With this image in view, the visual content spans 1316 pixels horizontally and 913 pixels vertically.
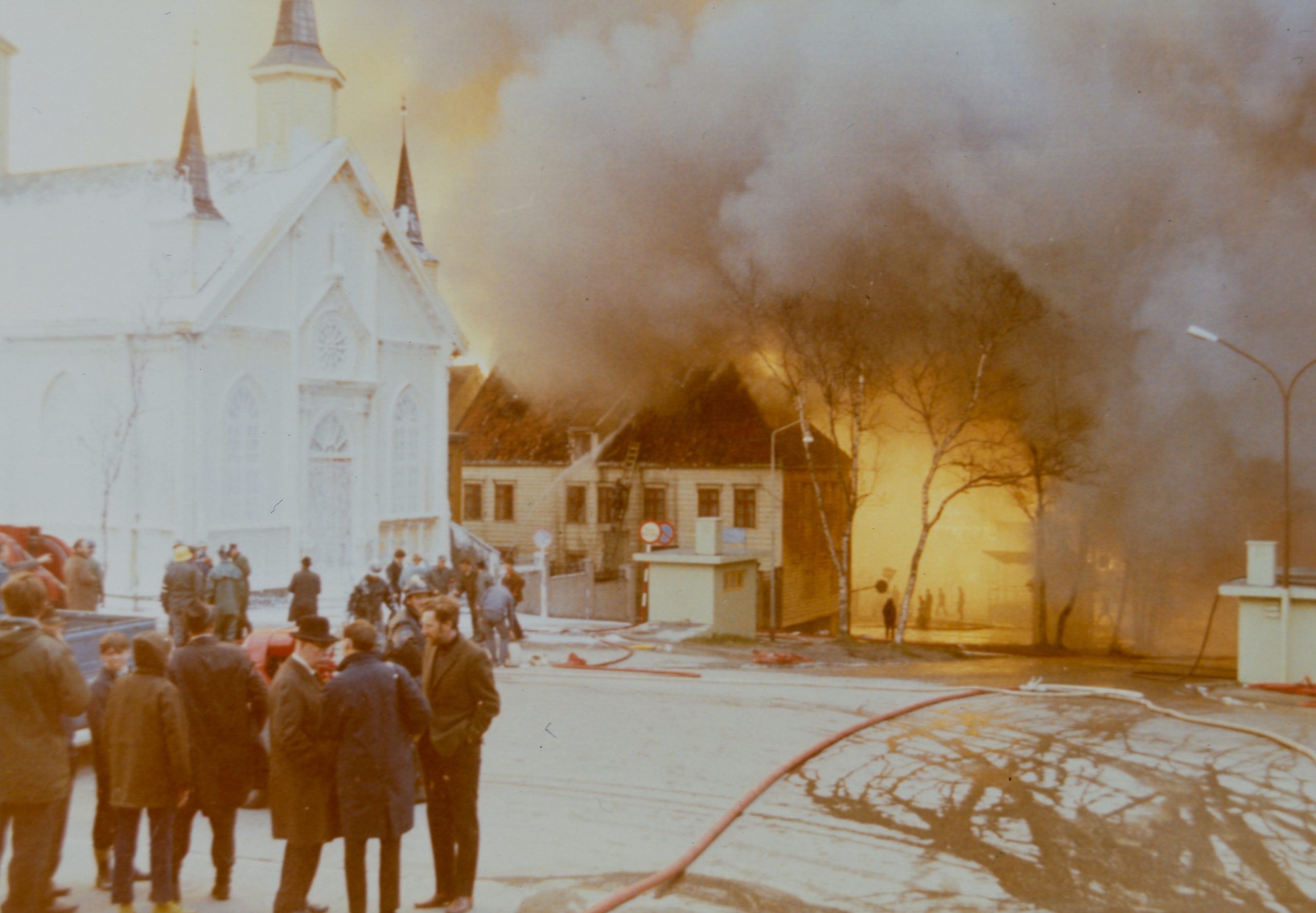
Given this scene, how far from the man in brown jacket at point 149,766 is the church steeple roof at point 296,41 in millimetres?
20129

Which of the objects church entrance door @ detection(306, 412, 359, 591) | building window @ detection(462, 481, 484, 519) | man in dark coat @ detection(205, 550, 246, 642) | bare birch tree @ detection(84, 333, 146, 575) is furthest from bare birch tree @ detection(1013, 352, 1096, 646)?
bare birch tree @ detection(84, 333, 146, 575)

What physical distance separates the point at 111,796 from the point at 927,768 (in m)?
7.35

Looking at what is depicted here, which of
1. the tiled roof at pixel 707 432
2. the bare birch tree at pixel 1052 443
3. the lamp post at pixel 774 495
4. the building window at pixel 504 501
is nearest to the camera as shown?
the bare birch tree at pixel 1052 443

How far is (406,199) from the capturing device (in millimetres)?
30047

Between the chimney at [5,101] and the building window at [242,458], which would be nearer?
the building window at [242,458]

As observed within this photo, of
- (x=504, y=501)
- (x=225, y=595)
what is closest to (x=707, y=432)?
(x=504, y=501)

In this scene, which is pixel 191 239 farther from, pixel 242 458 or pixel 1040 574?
pixel 1040 574

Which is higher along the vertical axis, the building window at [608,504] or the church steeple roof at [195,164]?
the church steeple roof at [195,164]

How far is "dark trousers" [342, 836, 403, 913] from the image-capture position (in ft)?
20.5

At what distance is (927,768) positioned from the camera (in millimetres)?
11188

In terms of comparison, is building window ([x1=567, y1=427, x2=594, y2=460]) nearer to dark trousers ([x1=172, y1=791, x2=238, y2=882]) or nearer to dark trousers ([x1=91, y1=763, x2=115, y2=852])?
dark trousers ([x1=91, y1=763, x2=115, y2=852])

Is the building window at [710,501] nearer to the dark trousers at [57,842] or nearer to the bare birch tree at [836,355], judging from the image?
the bare birch tree at [836,355]

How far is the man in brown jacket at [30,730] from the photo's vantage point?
6.10 metres

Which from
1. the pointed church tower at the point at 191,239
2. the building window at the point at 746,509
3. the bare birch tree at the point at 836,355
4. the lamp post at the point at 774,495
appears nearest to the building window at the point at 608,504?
the building window at the point at 746,509
